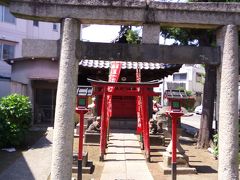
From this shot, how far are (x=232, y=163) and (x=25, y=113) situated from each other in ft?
33.0

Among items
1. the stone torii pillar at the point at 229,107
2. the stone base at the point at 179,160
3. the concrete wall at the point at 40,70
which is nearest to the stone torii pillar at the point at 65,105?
the stone torii pillar at the point at 229,107

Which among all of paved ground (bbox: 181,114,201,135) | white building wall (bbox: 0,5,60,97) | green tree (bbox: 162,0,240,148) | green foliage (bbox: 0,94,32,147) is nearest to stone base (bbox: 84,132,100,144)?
green foliage (bbox: 0,94,32,147)

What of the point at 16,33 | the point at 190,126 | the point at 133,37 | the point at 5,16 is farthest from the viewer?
the point at 190,126

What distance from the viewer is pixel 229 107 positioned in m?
6.67

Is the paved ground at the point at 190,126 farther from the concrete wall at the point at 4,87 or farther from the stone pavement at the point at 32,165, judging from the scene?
the concrete wall at the point at 4,87

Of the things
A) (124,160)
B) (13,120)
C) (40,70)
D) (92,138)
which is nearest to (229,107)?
(124,160)

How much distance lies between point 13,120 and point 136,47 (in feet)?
30.4

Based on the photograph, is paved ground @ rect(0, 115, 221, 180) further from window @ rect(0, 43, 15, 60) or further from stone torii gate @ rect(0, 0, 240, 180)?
window @ rect(0, 43, 15, 60)

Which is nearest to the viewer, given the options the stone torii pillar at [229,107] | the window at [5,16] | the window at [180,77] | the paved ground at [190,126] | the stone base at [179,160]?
the stone torii pillar at [229,107]

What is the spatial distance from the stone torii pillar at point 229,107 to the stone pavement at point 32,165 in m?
5.52

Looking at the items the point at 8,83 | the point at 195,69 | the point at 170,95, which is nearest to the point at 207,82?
the point at 170,95

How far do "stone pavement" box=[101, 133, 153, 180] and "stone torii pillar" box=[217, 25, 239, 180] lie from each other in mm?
4129

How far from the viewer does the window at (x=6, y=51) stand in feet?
83.4

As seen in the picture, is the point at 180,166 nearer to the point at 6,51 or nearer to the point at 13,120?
the point at 13,120
